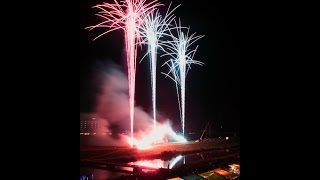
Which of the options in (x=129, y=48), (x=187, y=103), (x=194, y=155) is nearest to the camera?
(x=129, y=48)

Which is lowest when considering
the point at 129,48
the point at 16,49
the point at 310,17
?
the point at 16,49

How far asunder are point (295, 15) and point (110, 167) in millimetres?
7604

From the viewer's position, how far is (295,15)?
5.67ft

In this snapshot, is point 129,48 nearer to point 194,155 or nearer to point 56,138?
point 194,155

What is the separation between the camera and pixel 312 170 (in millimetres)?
1688

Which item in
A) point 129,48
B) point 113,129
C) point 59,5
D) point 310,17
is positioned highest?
point 129,48

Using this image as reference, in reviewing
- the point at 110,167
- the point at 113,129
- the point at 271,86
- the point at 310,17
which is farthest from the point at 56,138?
the point at 113,129

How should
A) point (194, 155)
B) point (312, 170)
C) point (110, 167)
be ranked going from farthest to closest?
point (194, 155) < point (110, 167) < point (312, 170)

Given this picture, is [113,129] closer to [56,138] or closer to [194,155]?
[194,155]

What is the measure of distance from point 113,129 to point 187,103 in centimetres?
1013

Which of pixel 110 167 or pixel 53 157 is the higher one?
pixel 53 157

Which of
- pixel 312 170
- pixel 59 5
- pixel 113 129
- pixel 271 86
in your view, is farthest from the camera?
pixel 113 129

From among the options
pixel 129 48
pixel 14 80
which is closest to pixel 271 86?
pixel 14 80

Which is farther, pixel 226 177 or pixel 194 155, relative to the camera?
pixel 194 155
